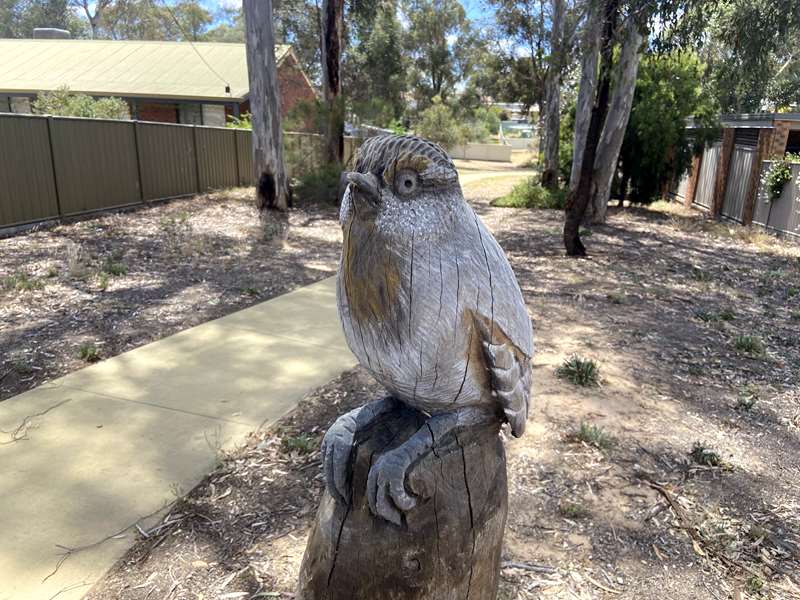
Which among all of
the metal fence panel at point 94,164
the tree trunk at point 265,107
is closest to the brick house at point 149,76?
the metal fence panel at point 94,164

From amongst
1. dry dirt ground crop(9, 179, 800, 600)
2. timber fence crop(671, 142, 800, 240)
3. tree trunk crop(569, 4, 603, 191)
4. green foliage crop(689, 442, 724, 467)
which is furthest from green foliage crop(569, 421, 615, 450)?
timber fence crop(671, 142, 800, 240)

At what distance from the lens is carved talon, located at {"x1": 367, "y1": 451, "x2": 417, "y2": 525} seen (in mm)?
1635

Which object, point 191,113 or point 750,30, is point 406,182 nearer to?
point 750,30

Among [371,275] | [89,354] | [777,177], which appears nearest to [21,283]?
[89,354]

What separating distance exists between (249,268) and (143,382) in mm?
3925

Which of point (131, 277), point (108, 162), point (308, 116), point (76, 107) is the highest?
point (76, 107)

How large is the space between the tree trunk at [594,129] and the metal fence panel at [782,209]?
200 inches

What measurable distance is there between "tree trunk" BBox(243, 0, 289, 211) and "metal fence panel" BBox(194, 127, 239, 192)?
11.6 feet

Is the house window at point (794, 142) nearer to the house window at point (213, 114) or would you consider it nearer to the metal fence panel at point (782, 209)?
the metal fence panel at point (782, 209)

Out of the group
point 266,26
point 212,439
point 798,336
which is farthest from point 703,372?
point 266,26

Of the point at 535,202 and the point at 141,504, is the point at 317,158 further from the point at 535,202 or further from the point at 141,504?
the point at 141,504

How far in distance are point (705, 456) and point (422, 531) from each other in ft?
8.78

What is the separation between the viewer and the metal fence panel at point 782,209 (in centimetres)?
1174

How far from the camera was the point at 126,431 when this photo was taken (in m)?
3.84
